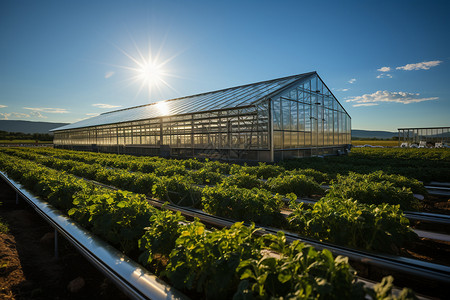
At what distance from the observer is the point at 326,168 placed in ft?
33.4

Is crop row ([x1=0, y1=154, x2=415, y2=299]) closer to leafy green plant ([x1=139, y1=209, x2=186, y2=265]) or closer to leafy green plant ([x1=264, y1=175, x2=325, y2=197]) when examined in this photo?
leafy green plant ([x1=139, y1=209, x2=186, y2=265])

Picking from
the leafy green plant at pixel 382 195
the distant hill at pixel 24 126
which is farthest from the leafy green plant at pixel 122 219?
the distant hill at pixel 24 126

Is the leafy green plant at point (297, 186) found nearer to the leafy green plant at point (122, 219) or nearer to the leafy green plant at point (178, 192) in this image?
the leafy green plant at point (178, 192)

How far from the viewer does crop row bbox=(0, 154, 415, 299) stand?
5.68 ft

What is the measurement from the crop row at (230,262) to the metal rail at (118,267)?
0.13 metres

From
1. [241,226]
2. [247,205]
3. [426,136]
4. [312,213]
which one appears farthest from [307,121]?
[426,136]

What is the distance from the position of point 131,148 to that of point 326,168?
23101 millimetres

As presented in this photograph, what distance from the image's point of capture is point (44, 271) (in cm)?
374

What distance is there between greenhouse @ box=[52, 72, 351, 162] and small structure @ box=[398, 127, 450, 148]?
62.1 ft

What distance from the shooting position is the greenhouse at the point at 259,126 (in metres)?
15.3

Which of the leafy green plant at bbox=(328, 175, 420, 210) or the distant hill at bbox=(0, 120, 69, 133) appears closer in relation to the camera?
the leafy green plant at bbox=(328, 175, 420, 210)

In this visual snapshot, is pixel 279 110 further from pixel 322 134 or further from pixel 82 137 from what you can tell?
pixel 82 137

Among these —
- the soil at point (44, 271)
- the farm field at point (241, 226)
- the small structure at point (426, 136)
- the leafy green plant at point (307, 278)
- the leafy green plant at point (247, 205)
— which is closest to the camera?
the leafy green plant at point (307, 278)

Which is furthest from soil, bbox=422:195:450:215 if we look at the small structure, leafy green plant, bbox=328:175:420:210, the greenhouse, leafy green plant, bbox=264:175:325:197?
the small structure
